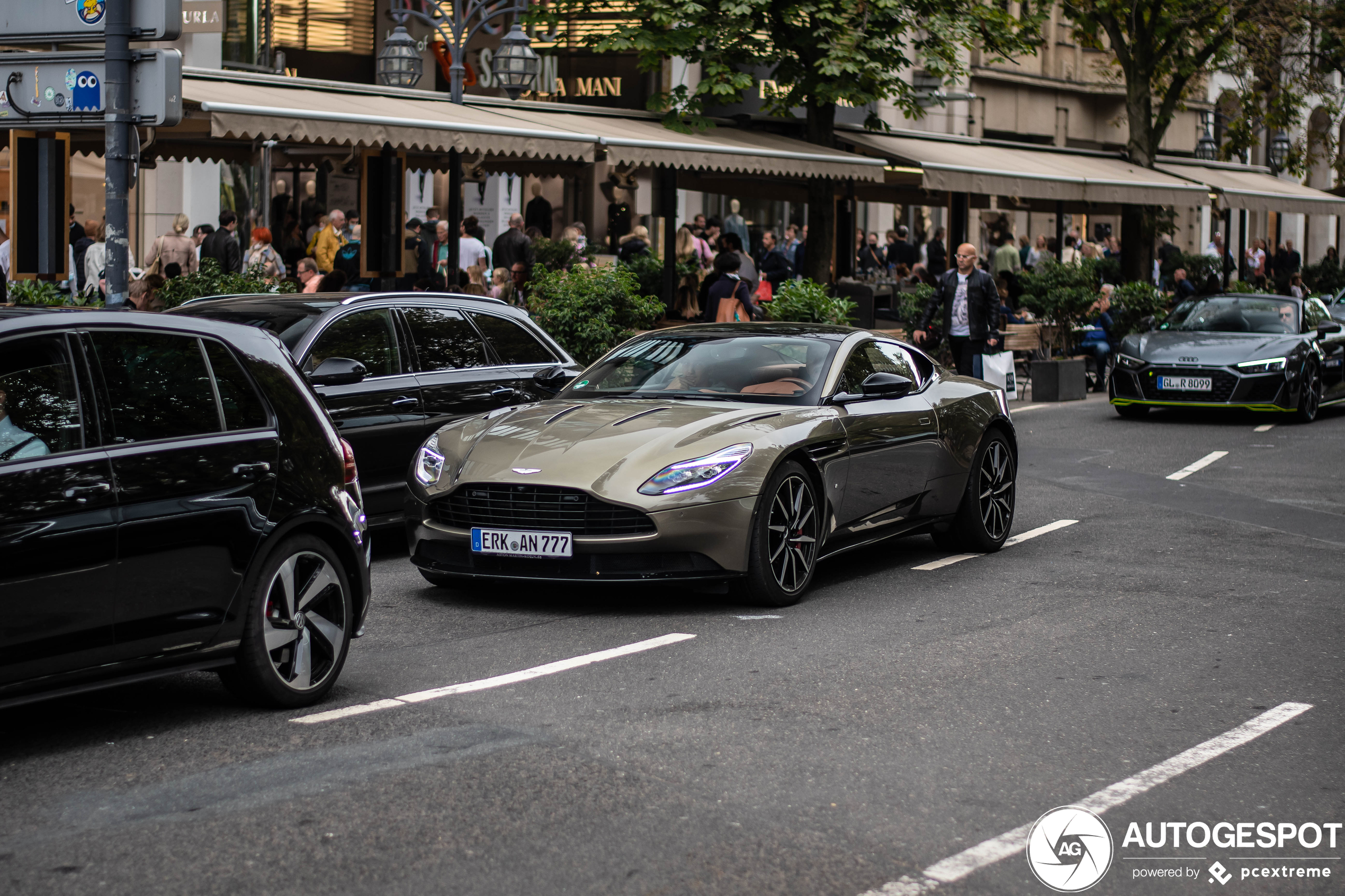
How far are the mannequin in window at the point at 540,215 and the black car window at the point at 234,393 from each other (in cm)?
1884

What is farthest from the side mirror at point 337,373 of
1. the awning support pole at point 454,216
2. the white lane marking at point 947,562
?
the awning support pole at point 454,216

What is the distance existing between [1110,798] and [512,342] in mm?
6389

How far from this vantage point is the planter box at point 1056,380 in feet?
72.6

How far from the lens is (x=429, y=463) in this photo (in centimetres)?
852

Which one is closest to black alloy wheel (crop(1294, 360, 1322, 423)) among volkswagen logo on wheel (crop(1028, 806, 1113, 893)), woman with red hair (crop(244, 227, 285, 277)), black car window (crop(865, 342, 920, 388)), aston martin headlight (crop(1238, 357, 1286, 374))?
aston martin headlight (crop(1238, 357, 1286, 374))

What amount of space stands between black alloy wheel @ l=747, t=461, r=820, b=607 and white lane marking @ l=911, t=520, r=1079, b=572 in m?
1.39

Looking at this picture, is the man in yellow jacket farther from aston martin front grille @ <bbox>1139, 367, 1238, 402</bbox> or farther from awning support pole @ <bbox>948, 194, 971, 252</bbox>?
awning support pole @ <bbox>948, 194, 971, 252</bbox>

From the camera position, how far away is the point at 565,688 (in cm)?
657

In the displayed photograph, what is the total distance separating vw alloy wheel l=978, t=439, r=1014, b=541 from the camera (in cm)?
1036

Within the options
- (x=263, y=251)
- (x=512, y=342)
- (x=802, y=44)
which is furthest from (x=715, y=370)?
(x=802, y=44)

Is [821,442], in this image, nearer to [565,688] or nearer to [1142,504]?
[565,688]

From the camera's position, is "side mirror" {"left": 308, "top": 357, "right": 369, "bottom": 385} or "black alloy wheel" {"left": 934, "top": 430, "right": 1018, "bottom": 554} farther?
"black alloy wheel" {"left": 934, "top": 430, "right": 1018, "bottom": 554}

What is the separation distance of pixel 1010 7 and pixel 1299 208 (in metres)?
9.52

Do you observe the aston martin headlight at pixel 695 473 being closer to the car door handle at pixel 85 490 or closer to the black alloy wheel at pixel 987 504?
the black alloy wheel at pixel 987 504
